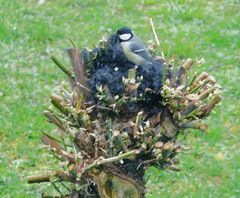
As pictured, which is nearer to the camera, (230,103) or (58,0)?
(230,103)

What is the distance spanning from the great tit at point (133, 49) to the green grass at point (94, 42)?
1.66 ft

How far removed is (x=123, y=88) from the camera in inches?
193

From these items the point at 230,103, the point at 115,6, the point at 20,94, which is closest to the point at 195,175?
the point at 230,103

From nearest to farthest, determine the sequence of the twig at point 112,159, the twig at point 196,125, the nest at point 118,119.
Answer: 1. the twig at point 112,159
2. the nest at point 118,119
3. the twig at point 196,125

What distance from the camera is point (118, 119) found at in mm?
4969

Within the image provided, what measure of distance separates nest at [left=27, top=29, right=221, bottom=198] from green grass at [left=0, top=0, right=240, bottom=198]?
75 cm

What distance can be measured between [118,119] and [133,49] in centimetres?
45

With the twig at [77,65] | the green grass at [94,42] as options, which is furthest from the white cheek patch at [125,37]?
the green grass at [94,42]

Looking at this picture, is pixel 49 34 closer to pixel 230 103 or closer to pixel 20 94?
pixel 20 94

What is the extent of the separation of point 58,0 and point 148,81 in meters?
7.36

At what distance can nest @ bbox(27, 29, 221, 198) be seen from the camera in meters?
4.88

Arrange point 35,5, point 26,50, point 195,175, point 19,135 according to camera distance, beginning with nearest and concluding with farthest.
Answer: point 195,175
point 19,135
point 26,50
point 35,5

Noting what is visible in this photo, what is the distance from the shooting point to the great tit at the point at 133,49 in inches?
198

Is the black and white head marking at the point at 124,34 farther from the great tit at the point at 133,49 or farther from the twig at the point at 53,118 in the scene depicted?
the twig at the point at 53,118
